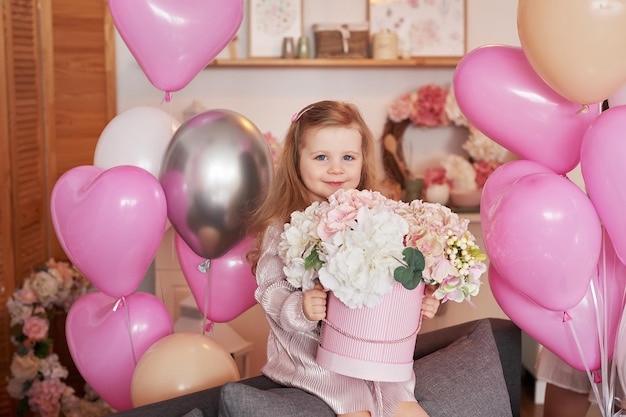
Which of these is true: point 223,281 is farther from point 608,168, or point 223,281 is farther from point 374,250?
point 608,168

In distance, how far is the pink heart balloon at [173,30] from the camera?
1856mm

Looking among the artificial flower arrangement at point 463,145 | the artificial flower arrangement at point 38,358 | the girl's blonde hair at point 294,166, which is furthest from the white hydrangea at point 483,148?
the artificial flower arrangement at point 38,358

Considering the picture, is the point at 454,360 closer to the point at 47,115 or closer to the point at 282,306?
the point at 282,306

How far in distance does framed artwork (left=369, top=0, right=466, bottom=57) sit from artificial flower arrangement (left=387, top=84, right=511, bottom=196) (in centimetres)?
17

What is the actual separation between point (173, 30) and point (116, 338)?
715 mm

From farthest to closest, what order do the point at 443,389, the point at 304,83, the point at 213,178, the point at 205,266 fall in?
the point at 304,83 → the point at 205,266 → the point at 213,178 → the point at 443,389

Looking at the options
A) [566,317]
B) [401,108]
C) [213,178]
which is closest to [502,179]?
[566,317]

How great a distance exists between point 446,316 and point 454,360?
5.45 ft

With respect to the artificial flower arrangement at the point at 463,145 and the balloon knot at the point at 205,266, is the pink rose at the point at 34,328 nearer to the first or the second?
the balloon knot at the point at 205,266

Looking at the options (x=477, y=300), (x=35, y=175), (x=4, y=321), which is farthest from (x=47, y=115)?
(x=477, y=300)

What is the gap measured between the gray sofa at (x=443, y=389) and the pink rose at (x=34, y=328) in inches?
53.6

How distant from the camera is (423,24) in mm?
3531

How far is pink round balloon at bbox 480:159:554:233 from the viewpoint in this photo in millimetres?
1661

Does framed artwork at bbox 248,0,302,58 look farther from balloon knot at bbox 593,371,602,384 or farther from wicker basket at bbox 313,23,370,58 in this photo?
balloon knot at bbox 593,371,602,384
